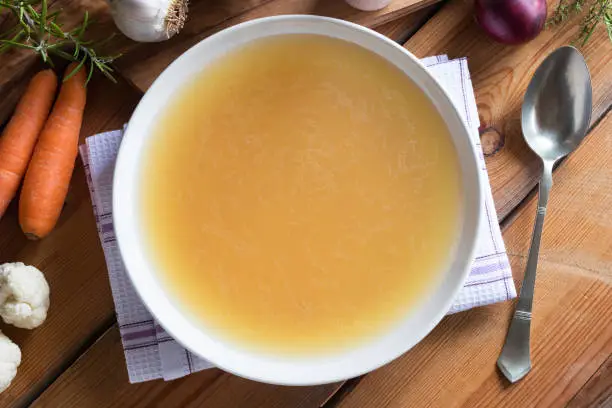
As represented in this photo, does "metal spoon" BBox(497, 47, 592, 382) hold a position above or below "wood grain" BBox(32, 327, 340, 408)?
above

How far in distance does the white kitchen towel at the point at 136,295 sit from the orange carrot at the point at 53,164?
0.13ft


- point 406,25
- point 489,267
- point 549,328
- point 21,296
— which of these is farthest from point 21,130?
point 549,328

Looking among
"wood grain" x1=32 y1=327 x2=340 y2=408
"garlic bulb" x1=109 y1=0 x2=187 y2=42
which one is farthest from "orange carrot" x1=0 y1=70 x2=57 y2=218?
"wood grain" x1=32 y1=327 x2=340 y2=408

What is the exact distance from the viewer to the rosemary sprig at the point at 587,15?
89 centimetres

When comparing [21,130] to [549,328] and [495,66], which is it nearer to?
[495,66]

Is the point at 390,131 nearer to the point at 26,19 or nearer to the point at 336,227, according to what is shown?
the point at 336,227

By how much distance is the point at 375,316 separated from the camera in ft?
2.65

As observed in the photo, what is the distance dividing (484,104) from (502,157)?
0.08 meters

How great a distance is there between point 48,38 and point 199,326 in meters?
0.45

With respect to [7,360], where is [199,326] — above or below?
above

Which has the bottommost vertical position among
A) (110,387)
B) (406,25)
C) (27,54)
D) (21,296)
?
(110,387)

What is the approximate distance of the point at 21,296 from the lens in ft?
2.71

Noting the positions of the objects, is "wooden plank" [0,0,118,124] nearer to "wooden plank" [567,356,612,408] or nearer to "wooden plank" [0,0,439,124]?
"wooden plank" [0,0,439,124]

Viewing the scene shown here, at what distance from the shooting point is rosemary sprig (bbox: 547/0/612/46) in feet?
2.93
